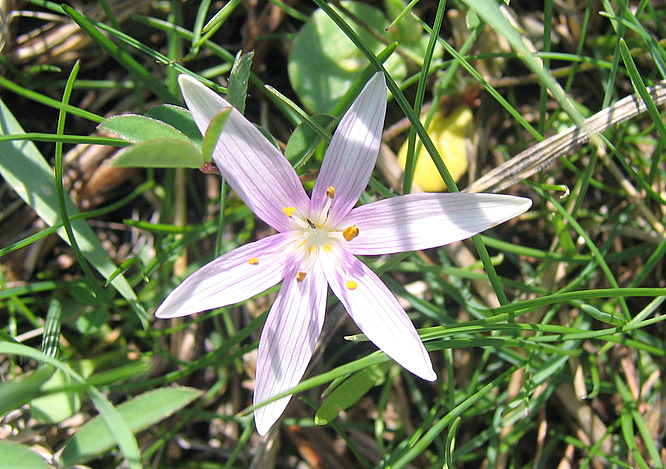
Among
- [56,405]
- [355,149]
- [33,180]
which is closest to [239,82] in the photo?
[355,149]

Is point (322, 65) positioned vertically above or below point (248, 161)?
above

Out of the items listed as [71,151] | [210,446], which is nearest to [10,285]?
[71,151]

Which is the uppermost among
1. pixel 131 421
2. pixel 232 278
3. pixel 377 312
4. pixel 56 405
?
pixel 232 278

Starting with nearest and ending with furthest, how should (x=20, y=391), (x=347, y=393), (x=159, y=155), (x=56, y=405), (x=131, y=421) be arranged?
(x=20, y=391)
(x=159, y=155)
(x=131, y=421)
(x=347, y=393)
(x=56, y=405)

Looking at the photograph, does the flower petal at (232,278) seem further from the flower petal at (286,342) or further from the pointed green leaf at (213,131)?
the pointed green leaf at (213,131)

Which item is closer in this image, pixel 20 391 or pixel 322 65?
pixel 20 391

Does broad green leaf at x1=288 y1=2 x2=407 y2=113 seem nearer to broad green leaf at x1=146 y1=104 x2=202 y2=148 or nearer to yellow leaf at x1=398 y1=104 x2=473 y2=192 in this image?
yellow leaf at x1=398 y1=104 x2=473 y2=192

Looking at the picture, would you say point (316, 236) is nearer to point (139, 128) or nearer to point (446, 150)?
point (139, 128)
